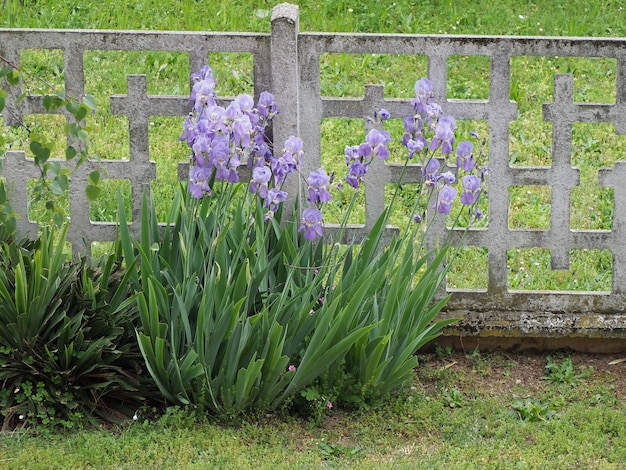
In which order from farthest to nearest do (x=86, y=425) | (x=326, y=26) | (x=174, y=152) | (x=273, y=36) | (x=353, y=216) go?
(x=326, y=26)
(x=174, y=152)
(x=353, y=216)
(x=273, y=36)
(x=86, y=425)

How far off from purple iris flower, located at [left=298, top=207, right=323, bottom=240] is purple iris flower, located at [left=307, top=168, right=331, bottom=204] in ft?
0.15

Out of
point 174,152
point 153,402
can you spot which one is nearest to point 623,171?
point 153,402

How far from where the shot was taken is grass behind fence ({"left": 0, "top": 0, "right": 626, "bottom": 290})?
6.00 metres

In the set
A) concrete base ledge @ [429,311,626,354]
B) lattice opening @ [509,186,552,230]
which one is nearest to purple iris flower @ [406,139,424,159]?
concrete base ledge @ [429,311,626,354]

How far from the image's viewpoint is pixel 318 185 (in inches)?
144

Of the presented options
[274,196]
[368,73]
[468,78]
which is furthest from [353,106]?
[468,78]

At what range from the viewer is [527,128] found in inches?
271

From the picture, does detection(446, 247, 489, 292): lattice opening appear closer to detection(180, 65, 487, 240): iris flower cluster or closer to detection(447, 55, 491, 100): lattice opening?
detection(180, 65, 487, 240): iris flower cluster

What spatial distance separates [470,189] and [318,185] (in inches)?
23.1

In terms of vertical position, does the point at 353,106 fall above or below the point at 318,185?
above

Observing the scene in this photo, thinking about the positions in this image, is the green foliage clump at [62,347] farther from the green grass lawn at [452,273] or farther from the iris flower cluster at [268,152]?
the iris flower cluster at [268,152]

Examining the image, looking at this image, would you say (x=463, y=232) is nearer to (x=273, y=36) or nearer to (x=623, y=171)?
(x=623, y=171)

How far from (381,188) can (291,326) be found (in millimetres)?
837

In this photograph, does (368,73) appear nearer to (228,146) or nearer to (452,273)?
(452,273)
